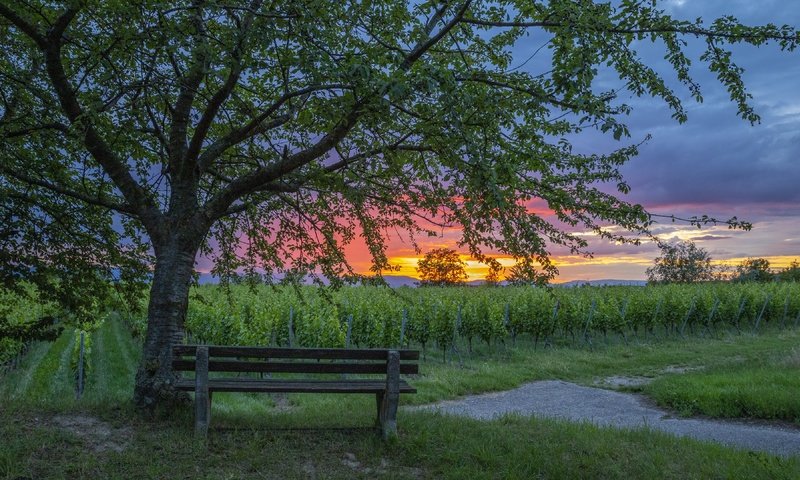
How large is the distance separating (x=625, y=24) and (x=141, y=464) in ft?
21.6

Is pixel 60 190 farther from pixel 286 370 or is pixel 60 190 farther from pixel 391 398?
pixel 391 398

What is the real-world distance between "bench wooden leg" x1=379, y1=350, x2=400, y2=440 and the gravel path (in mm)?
2054

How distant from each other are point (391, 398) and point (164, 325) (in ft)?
9.79

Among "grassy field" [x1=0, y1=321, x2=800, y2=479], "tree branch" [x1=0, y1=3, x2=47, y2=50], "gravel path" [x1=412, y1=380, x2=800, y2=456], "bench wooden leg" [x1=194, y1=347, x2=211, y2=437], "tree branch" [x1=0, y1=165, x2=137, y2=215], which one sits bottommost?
"gravel path" [x1=412, y1=380, x2=800, y2=456]

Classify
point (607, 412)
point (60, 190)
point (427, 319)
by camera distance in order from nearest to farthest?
point (60, 190) < point (607, 412) < point (427, 319)

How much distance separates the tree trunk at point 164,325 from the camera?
6695 mm

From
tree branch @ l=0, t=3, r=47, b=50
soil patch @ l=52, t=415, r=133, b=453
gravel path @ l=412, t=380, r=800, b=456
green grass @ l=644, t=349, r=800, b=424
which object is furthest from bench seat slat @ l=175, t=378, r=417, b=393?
green grass @ l=644, t=349, r=800, b=424

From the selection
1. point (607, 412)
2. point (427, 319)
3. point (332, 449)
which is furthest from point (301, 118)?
point (427, 319)

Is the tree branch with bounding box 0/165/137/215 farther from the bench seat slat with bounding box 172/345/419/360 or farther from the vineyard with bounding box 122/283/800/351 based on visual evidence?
the vineyard with bounding box 122/283/800/351

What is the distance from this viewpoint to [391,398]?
6.42 meters

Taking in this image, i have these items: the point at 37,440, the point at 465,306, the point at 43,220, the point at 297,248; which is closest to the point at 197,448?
the point at 37,440

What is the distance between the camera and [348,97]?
530cm

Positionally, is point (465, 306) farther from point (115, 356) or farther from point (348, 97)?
point (348, 97)

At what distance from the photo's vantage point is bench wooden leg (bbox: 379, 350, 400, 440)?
6.41 m
